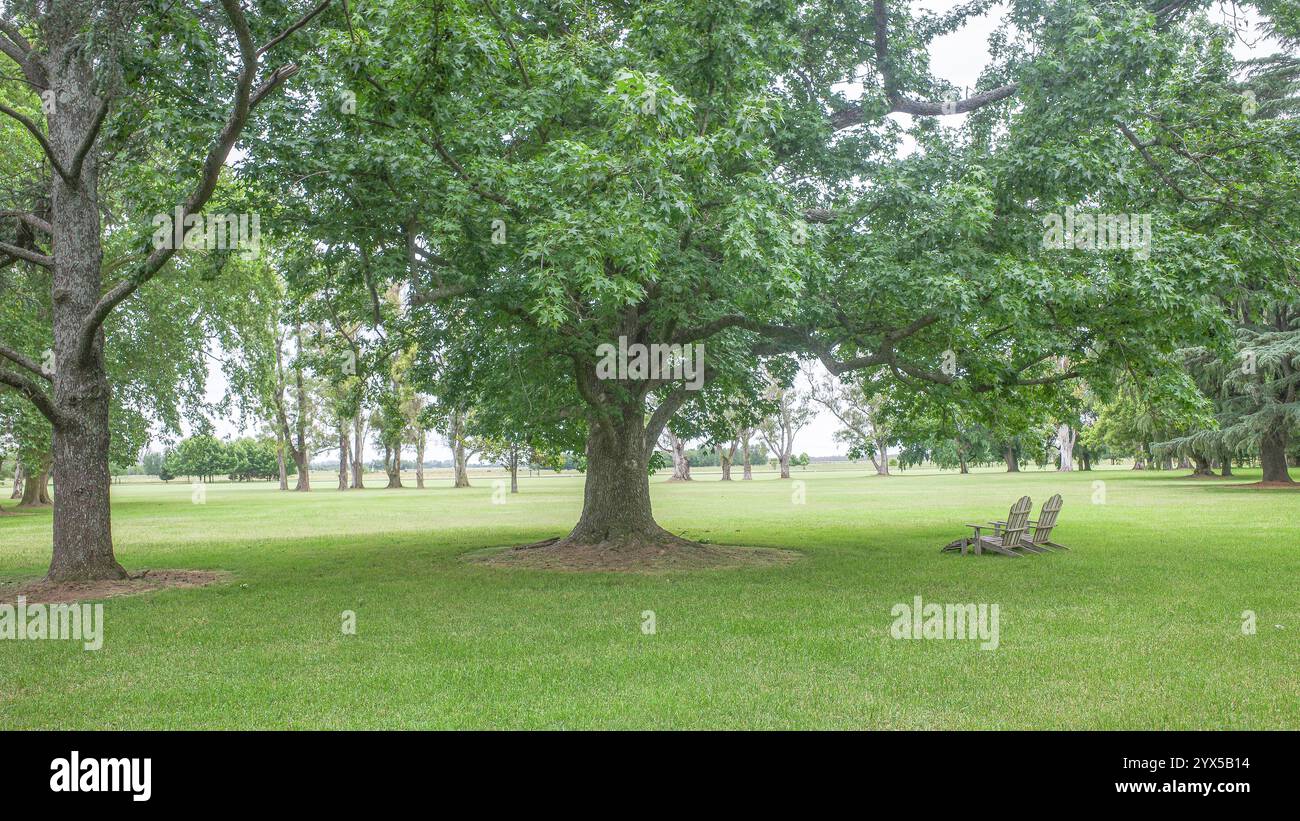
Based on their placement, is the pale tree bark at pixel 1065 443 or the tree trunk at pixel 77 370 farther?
the pale tree bark at pixel 1065 443

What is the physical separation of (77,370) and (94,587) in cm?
357

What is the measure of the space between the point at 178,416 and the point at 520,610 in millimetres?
21144

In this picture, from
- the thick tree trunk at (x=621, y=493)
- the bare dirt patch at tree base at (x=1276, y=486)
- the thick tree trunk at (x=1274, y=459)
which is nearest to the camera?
the thick tree trunk at (x=621, y=493)

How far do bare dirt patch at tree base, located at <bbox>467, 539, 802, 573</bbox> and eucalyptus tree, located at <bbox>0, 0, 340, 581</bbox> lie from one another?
23.8ft

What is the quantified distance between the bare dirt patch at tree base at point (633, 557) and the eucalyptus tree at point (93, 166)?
23.8 ft

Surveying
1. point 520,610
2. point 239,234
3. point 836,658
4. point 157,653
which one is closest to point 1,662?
point 157,653

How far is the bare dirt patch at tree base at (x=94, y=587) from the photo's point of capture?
13.0 meters

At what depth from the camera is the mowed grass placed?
6.93 metres

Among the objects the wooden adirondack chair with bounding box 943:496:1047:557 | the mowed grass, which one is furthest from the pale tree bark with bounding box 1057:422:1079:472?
the wooden adirondack chair with bounding box 943:496:1047:557

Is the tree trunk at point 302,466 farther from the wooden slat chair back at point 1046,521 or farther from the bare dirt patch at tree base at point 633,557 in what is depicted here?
the wooden slat chair back at point 1046,521

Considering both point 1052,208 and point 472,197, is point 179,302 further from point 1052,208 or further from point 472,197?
point 1052,208

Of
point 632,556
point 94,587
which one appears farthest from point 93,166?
point 632,556

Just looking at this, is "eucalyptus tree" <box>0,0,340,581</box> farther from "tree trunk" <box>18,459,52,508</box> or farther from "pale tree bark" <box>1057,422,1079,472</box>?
"pale tree bark" <box>1057,422,1079,472</box>

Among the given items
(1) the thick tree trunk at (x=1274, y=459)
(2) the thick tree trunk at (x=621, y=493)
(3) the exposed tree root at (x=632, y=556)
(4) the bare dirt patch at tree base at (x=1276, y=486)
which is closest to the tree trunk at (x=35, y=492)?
(3) the exposed tree root at (x=632, y=556)
